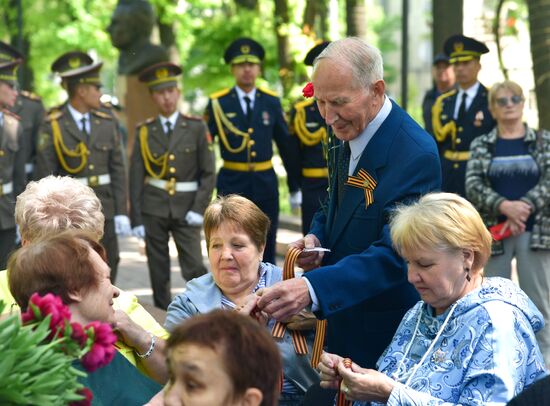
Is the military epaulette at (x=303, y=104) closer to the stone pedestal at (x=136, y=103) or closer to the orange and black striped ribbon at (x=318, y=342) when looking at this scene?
the stone pedestal at (x=136, y=103)

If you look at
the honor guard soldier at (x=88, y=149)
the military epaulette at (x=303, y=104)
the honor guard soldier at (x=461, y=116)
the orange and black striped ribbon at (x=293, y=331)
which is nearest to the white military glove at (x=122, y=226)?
the honor guard soldier at (x=88, y=149)

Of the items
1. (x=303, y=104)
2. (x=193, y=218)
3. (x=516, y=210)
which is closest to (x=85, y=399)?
(x=516, y=210)

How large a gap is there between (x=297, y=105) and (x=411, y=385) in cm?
796

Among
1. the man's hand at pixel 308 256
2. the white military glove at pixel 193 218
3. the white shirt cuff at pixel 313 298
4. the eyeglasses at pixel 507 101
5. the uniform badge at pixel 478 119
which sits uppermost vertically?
the eyeglasses at pixel 507 101

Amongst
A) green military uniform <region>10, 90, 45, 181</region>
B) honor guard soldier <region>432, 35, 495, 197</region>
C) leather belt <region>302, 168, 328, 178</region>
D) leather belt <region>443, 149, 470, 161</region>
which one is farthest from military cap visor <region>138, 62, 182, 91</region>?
leather belt <region>443, 149, 470, 161</region>

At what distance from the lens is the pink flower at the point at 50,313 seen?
107 inches

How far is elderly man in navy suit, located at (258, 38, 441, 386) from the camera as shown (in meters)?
4.18

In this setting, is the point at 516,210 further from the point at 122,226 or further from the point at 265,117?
the point at 265,117

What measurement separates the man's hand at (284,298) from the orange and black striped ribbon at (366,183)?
0.46m

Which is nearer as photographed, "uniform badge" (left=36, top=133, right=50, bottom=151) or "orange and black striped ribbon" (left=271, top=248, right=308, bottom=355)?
"orange and black striped ribbon" (left=271, top=248, right=308, bottom=355)

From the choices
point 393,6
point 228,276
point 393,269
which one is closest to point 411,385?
point 393,269

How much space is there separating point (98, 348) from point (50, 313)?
0.47 ft

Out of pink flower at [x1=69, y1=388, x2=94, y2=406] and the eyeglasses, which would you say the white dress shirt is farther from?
pink flower at [x1=69, y1=388, x2=94, y2=406]

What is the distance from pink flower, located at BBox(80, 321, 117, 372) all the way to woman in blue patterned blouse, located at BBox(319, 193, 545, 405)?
1.14m
